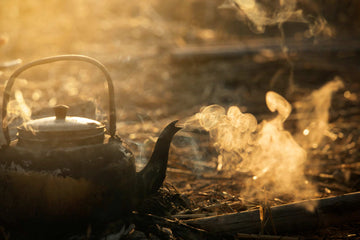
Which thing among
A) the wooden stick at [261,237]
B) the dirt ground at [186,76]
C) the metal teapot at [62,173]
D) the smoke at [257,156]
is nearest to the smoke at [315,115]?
the dirt ground at [186,76]

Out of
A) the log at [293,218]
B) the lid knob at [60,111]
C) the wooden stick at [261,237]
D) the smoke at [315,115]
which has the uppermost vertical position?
the smoke at [315,115]

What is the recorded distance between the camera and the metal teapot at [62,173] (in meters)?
2.51

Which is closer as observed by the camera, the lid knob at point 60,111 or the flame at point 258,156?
the lid knob at point 60,111

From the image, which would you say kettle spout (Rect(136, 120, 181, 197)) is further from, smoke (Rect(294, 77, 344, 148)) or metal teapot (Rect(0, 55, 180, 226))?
smoke (Rect(294, 77, 344, 148))

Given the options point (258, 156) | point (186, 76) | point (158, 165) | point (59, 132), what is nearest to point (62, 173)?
point (59, 132)

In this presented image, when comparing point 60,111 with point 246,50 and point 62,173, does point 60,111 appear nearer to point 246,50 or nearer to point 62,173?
point 62,173

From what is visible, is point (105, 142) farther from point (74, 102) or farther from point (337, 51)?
point (337, 51)

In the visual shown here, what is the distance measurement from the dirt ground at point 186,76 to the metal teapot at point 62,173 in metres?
0.24

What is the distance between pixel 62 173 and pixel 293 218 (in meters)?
1.80

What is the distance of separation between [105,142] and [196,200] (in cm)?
137

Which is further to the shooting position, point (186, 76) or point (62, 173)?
point (186, 76)

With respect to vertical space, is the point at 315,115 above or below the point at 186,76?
below

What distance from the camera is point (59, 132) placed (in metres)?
2.60

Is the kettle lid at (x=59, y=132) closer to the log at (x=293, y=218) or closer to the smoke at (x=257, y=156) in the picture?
the log at (x=293, y=218)
